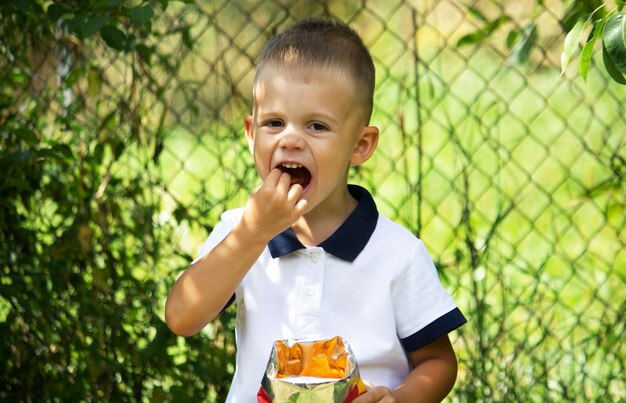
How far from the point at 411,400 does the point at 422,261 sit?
0.91 ft

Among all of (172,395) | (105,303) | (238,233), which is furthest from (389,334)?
(105,303)

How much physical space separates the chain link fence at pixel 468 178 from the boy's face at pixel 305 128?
0.74 m

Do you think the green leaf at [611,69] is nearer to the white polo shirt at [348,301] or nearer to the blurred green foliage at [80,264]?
the white polo shirt at [348,301]

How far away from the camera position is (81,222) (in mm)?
2996

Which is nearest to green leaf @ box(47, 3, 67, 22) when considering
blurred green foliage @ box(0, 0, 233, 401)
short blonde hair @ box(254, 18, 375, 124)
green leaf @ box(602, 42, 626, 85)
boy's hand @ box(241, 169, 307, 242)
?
blurred green foliage @ box(0, 0, 233, 401)

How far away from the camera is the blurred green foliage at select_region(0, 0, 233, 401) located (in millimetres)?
2922

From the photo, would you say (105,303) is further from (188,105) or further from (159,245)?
(188,105)

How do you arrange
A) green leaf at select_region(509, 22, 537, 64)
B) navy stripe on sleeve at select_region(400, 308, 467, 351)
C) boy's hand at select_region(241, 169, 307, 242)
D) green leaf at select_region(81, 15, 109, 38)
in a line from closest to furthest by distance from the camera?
boy's hand at select_region(241, 169, 307, 242) < navy stripe on sleeve at select_region(400, 308, 467, 351) < green leaf at select_region(81, 15, 109, 38) < green leaf at select_region(509, 22, 537, 64)

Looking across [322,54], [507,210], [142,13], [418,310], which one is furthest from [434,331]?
[507,210]

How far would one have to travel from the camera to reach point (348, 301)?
2135 mm

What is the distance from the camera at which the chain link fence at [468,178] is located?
303 cm

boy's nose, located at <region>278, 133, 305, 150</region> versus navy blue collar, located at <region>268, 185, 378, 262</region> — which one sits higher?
boy's nose, located at <region>278, 133, 305, 150</region>

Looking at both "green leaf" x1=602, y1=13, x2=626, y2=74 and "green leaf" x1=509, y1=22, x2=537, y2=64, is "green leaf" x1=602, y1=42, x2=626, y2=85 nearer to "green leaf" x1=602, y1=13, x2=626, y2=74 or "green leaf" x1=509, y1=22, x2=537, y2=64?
"green leaf" x1=602, y1=13, x2=626, y2=74

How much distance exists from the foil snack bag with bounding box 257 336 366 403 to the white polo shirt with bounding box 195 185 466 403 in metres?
0.18
